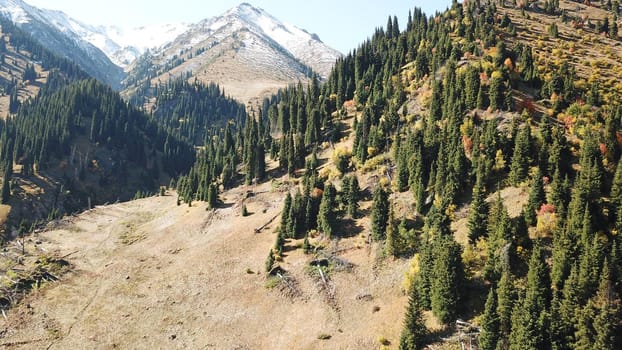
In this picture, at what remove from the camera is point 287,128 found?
15325cm

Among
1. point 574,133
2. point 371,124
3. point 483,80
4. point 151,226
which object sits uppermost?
point 483,80

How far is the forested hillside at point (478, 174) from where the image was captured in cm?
4644

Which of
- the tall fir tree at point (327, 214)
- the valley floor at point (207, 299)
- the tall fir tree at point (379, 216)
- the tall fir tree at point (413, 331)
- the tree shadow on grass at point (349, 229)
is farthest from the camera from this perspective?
the tall fir tree at point (327, 214)

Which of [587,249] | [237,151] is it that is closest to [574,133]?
[587,249]

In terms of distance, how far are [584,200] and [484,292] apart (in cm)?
1779

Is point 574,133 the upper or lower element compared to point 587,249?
upper

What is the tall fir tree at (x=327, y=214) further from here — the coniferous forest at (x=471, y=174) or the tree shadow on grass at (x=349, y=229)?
the tree shadow on grass at (x=349, y=229)

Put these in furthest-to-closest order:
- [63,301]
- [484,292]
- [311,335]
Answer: [63,301] < [311,335] < [484,292]

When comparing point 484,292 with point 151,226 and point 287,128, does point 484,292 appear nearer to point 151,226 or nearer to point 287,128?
point 151,226

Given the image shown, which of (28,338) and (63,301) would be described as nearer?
(28,338)

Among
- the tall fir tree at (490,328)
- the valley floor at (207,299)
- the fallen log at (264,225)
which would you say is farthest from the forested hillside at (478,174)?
the fallen log at (264,225)

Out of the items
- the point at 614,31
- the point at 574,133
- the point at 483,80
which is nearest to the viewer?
the point at 574,133

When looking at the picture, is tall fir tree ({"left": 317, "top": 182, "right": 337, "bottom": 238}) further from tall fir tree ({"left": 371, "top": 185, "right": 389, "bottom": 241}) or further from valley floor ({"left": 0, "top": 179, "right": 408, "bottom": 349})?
tall fir tree ({"left": 371, "top": 185, "right": 389, "bottom": 241})

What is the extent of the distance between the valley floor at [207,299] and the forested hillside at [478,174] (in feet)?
17.6
